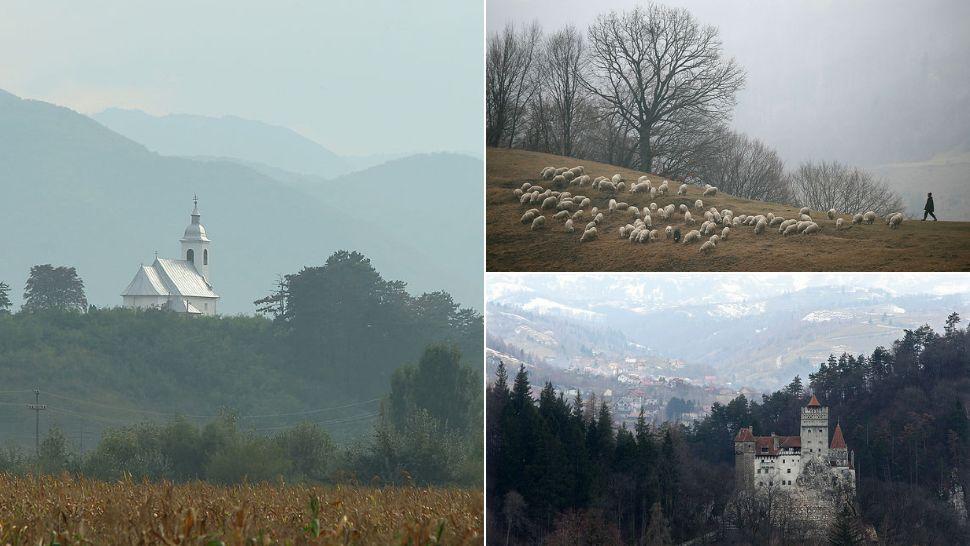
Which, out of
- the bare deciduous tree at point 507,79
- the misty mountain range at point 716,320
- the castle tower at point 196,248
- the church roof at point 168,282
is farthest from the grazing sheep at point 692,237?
the castle tower at point 196,248

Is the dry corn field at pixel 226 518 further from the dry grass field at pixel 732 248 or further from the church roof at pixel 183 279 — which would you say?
the church roof at pixel 183 279

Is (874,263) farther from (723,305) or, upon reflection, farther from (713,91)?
(713,91)

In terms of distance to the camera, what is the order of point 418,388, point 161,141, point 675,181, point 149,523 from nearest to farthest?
point 149,523
point 675,181
point 418,388
point 161,141

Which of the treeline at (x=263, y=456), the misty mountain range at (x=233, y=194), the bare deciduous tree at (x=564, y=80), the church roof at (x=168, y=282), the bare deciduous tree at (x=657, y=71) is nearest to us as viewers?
the bare deciduous tree at (x=657, y=71)

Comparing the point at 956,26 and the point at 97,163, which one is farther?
the point at 97,163

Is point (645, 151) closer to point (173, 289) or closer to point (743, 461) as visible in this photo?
point (743, 461)

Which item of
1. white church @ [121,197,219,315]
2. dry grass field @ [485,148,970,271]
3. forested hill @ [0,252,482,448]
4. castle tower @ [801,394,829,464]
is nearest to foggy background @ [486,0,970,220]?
dry grass field @ [485,148,970,271]

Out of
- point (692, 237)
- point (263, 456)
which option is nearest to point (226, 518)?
point (692, 237)

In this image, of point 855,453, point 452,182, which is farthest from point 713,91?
point 452,182
